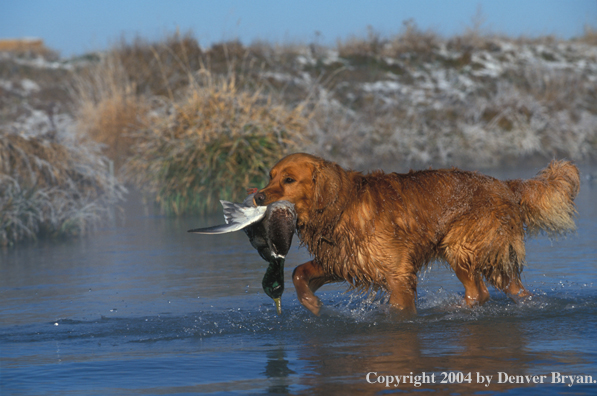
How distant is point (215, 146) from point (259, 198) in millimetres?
6948

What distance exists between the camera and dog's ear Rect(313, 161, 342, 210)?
5.30m

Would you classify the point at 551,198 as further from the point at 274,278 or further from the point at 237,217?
the point at 237,217

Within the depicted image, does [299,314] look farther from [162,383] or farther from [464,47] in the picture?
[464,47]

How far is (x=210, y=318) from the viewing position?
5645 millimetres

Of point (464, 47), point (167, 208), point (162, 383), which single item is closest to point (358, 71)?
point (464, 47)

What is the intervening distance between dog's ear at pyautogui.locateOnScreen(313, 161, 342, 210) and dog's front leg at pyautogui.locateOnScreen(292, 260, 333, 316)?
24.1 inches

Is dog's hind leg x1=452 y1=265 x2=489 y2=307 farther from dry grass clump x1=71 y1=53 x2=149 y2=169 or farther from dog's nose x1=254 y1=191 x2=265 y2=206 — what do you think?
dry grass clump x1=71 y1=53 x2=149 y2=169

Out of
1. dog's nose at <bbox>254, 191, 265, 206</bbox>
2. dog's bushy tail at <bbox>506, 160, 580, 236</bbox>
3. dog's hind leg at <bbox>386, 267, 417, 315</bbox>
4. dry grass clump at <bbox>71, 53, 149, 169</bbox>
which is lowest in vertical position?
dog's hind leg at <bbox>386, 267, 417, 315</bbox>

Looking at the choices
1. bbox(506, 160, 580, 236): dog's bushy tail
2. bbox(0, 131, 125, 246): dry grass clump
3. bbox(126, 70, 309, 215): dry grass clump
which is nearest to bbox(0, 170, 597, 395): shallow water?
bbox(506, 160, 580, 236): dog's bushy tail

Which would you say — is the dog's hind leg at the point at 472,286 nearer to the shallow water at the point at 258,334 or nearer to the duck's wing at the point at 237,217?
the shallow water at the point at 258,334

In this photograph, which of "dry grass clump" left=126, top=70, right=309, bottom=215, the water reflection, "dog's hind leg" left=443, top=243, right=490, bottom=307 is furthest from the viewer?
"dry grass clump" left=126, top=70, right=309, bottom=215

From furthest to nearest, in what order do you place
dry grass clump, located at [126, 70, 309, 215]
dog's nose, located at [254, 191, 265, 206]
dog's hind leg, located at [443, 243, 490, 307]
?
dry grass clump, located at [126, 70, 309, 215] < dog's hind leg, located at [443, 243, 490, 307] < dog's nose, located at [254, 191, 265, 206]

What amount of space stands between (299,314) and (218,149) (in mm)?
6544

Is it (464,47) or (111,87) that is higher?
(464,47)
